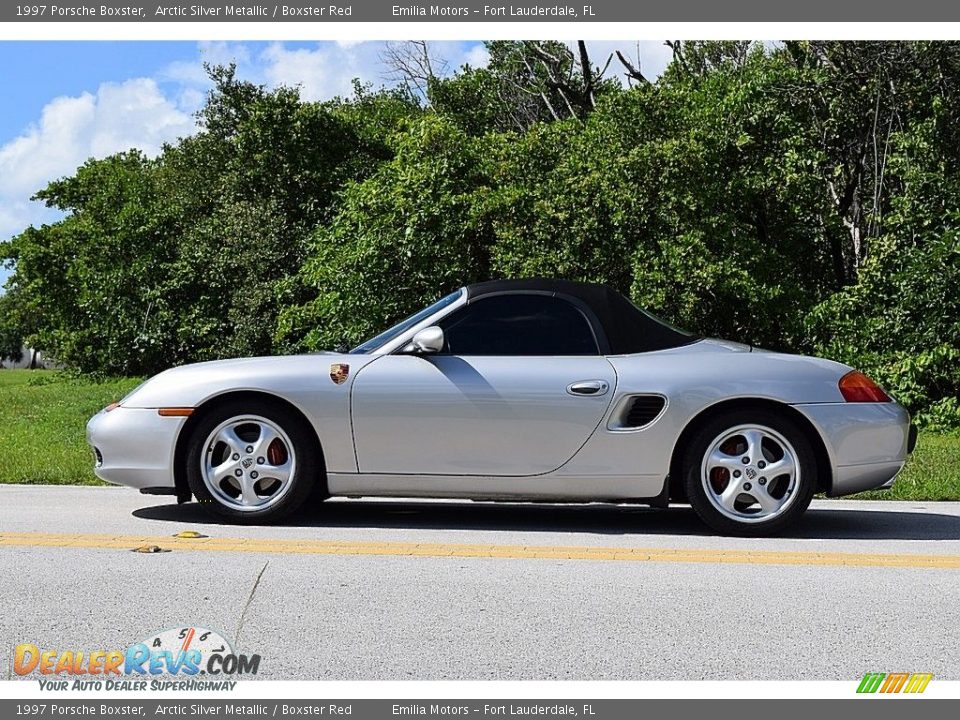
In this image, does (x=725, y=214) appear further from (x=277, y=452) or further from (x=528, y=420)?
(x=277, y=452)

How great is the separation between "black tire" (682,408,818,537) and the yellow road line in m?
0.46

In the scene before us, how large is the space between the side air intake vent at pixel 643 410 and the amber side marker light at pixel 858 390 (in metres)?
1.05

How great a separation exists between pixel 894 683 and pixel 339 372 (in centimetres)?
387

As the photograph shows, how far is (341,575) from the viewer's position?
5711 millimetres

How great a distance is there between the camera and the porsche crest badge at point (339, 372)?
23.3 feet

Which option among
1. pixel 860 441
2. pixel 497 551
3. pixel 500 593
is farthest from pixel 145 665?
pixel 860 441

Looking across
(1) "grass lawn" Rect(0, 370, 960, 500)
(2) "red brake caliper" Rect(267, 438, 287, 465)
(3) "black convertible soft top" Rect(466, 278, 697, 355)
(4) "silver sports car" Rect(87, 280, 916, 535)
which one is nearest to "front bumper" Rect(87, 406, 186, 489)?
(4) "silver sports car" Rect(87, 280, 916, 535)

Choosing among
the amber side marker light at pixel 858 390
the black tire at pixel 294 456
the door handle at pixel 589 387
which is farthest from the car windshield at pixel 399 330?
the amber side marker light at pixel 858 390

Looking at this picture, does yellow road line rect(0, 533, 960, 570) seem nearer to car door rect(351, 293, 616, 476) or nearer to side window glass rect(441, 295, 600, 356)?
car door rect(351, 293, 616, 476)

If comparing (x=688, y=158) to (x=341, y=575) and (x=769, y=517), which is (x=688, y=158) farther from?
(x=341, y=575)

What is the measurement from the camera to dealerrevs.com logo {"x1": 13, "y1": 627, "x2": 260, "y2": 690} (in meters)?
4.07

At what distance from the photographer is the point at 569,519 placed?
7738 millimetres

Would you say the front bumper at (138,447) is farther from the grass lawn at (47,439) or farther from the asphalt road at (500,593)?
the grass lawn at (47,439)
